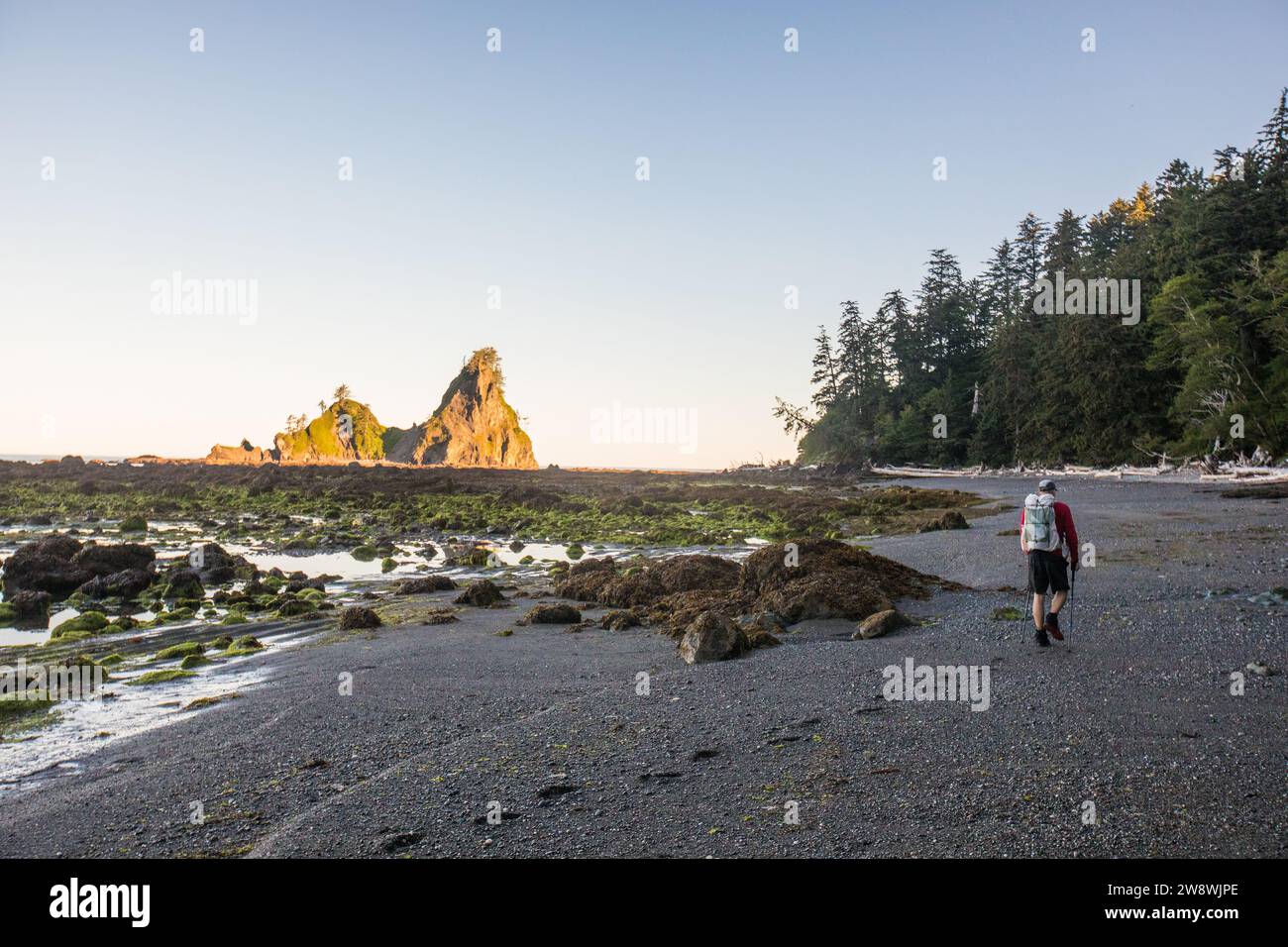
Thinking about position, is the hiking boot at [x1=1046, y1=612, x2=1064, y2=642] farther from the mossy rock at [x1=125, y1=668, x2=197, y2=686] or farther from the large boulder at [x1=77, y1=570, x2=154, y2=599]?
the large boulder at [x1=77, y1=570, x2=154, y2=599]

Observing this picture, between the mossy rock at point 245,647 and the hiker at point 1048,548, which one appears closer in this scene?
the hiker at point 1048,548

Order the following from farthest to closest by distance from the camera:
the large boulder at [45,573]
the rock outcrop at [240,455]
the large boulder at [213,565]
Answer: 1. the rock outcrop at [240,455]
2. the large boulder at [213,565]
3. the large boulder at [45,573]

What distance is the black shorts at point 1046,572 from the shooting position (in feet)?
28.1

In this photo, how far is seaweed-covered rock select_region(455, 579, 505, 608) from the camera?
13.0 meters

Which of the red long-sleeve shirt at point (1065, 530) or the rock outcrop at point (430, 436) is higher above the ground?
the rock outcrop at point (430, 436)

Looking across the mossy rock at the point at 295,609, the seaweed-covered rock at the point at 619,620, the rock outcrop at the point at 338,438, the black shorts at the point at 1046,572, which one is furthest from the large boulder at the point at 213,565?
the rock outcrop at the point at 338,438

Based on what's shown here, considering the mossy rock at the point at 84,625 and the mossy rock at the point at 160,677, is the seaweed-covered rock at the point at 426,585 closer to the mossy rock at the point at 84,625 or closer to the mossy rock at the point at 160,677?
the mossy rock at the point at 84,625

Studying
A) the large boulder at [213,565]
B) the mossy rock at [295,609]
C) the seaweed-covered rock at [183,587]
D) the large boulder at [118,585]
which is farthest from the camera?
the large boulder at [213,565]

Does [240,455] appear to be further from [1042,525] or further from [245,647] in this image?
[1042,525]

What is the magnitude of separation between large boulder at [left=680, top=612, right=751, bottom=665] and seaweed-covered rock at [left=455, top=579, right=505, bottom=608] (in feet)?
17.4

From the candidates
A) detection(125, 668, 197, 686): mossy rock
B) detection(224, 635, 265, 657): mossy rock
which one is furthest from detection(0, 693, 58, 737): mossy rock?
detection(224, 635, 265, 657): mossy rock
